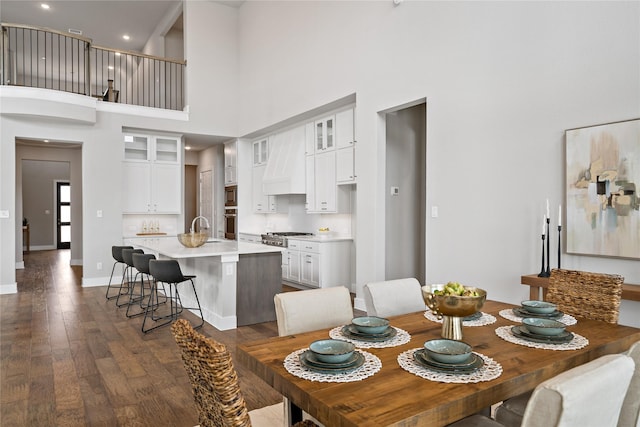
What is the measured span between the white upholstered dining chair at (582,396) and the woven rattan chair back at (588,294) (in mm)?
1273

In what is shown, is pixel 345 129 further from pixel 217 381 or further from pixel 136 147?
pixel 217 381

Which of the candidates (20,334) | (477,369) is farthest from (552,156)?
(20,334)

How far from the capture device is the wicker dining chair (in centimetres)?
120

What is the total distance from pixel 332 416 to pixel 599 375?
2.28ft

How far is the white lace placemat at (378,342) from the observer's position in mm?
1729

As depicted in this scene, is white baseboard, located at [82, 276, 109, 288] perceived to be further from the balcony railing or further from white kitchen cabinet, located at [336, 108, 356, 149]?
white kitchen cabinet, located at [336, 108, 356, 149]

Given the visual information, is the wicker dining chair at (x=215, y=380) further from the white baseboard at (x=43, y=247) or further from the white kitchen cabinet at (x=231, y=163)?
the white baseboard at (x=43, y=247)

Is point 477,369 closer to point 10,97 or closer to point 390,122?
point 390,122

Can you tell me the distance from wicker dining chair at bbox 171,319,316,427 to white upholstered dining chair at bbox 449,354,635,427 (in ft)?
2.48

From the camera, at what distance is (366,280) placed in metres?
5.36

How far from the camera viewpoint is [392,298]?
2.50 metres

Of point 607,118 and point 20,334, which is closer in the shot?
point 607,118

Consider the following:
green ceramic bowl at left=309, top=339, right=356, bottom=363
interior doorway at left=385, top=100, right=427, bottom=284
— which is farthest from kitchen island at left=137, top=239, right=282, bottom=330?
green ceramic bowl at left=309, top=339, right=356, bottom=363

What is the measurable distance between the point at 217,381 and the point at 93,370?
2830mm
